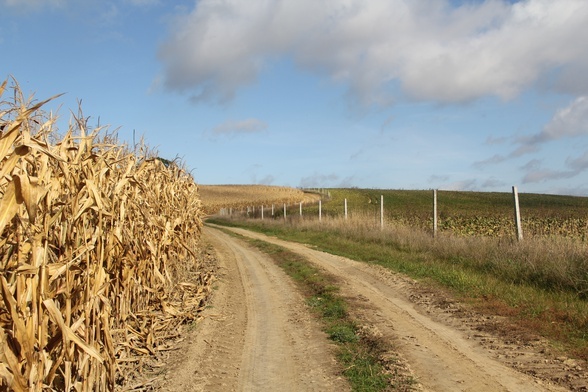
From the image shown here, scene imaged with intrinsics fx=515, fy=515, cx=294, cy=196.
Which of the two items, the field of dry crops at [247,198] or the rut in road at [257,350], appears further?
the field of dry crops at [247,198]

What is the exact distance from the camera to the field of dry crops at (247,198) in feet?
268

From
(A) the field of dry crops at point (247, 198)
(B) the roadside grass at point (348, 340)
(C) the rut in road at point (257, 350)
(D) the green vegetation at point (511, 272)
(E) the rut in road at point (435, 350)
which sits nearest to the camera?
(E) the rut in road at point (435, 350)

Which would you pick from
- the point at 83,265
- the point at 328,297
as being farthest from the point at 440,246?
the point at 83,265

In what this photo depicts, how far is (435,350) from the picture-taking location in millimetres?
7066

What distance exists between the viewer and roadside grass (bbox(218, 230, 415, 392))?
593 centimetres

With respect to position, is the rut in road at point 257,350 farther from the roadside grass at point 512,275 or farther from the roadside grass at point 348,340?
the roadside grass at point 512,275

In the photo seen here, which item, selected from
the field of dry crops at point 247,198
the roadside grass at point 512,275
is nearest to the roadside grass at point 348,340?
the roadside grass at point 512,275


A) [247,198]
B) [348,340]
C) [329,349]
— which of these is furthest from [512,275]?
[247,198]

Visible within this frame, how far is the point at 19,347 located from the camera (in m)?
3.63

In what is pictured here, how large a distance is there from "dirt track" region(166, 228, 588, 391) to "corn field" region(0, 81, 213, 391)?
108 centimetres

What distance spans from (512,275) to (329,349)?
6.30 metres

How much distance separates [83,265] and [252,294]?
7.24 m

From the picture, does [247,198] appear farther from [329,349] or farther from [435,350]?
[435,350]

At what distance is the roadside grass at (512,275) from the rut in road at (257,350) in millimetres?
3311
